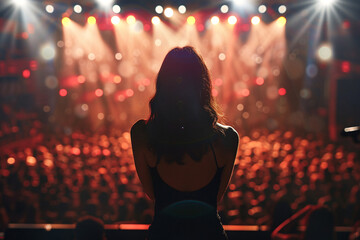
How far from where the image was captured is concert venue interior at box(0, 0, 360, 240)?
6.14m

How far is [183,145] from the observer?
140cm

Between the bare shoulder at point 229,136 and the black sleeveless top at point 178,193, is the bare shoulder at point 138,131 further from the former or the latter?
the bare shoulder at point 229,136

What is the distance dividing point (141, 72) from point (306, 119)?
7602mm

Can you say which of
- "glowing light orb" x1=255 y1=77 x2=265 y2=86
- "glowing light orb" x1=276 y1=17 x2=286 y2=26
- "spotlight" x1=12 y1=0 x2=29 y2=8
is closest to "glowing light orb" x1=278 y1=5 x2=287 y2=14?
"glowing light orb" x1=276 y1=17 x2=286 y2=26

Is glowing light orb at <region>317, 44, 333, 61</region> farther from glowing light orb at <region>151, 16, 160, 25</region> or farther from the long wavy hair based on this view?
the long wavy hair

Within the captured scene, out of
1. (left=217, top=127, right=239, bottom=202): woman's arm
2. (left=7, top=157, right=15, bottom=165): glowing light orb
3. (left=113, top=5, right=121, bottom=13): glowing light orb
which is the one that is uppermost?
(left=113, top=5, right=121, bottom=13): glowing light orb

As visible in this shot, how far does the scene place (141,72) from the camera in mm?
19203

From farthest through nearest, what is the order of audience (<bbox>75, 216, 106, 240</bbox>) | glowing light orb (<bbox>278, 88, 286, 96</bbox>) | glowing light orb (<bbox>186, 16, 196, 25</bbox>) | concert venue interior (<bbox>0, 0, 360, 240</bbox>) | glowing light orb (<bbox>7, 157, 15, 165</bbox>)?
glowing light orb (<bbox>278, 88, 286, 96</bbox>) < glowing light orb (<bbox>186, 16, 196, 25</bbox>) < glowing light orb (<bbox>7, 157, 15, 165</bbox>) < concert venue interior (<bbox>0, 0, 360, 240</bbox>) < audience (<bbox>75, 216, 106, 240</bbox>)

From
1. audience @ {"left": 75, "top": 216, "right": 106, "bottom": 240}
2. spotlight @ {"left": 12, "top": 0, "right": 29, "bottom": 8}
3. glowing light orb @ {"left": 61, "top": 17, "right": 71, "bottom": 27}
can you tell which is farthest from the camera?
glowing light orb @ {"left": 61, "top": 17, "right": 71, "bottom": 27}

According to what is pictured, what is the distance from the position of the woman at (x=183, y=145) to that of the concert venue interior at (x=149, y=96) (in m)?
2.73

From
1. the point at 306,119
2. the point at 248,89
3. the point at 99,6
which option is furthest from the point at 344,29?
the point at 99,6

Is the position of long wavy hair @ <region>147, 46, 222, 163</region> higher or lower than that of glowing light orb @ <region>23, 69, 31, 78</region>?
lower

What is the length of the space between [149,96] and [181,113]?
8.05 m

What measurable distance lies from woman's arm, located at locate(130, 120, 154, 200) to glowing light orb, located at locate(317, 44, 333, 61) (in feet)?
45.0
